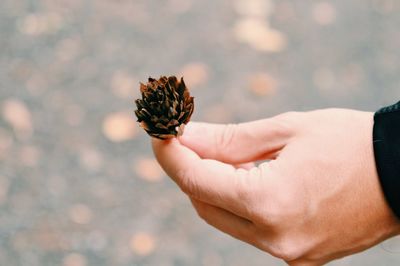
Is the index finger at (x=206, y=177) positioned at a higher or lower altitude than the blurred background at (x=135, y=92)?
lower

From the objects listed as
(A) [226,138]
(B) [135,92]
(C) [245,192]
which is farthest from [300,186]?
(B) [135,92]

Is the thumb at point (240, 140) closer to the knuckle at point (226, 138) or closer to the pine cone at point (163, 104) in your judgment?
the knuckle at point (226, 138)

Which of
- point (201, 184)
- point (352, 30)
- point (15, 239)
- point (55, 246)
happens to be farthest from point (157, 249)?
point (352, 30)

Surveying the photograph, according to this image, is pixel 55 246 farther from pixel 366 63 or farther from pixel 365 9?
pixel 365 9

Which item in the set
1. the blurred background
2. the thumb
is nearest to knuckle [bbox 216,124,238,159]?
the thumb

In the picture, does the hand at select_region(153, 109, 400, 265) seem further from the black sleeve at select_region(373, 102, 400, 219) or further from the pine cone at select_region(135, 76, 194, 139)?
the pine cone at select_region(135, 76, 194, 139)

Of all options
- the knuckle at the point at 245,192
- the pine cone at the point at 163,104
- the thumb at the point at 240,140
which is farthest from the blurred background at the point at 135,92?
the pine cone at the point at 163,104

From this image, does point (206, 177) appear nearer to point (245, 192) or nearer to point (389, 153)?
point (245, 192)
